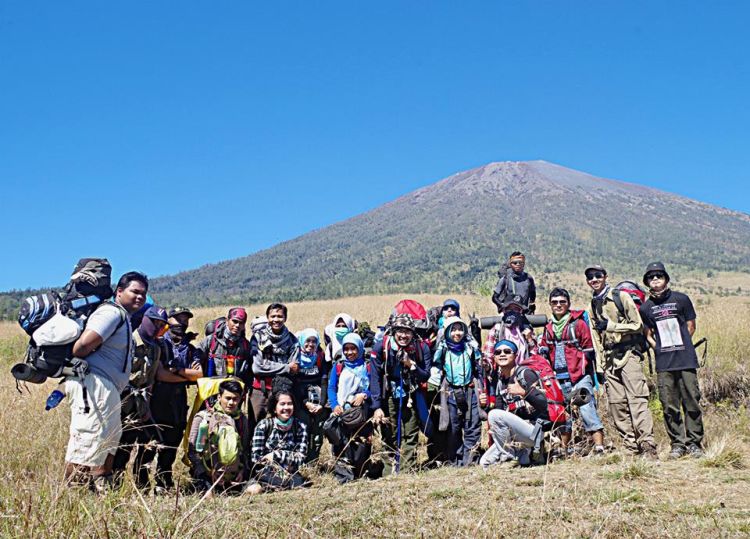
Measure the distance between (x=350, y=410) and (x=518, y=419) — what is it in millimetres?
1512

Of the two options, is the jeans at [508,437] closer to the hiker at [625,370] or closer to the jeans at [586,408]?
the jeans at [586,408]

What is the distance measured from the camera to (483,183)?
14638 centimetres

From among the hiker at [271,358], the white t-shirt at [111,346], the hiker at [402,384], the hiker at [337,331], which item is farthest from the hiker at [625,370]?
the white t-shirt at [111,346]

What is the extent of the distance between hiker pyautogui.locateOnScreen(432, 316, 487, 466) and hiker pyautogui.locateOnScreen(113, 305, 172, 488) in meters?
2.61

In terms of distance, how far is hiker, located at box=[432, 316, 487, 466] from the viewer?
19.3 feet

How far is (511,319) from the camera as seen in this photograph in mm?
6348

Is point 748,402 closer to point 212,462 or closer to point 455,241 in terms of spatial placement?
point 212,462

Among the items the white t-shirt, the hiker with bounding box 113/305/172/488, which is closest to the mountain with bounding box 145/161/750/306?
the hiker with bounding box 113/305/172/488

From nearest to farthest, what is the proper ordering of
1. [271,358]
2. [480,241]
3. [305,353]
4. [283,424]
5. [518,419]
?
[283,424] → [518,419] → [271,358] → [305,353] → [480,241]

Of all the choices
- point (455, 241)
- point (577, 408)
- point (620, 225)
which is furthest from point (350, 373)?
point (620, 225)

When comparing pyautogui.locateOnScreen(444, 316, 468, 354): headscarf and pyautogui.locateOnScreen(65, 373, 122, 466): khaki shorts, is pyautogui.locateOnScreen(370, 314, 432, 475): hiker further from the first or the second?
pyautogui.locateOnScreen(65, 373, 122, 466): khaki shorts

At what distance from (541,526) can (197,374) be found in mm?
3185

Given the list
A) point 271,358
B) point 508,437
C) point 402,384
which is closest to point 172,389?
point 271,358

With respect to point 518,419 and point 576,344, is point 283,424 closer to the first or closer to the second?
point 518,419
